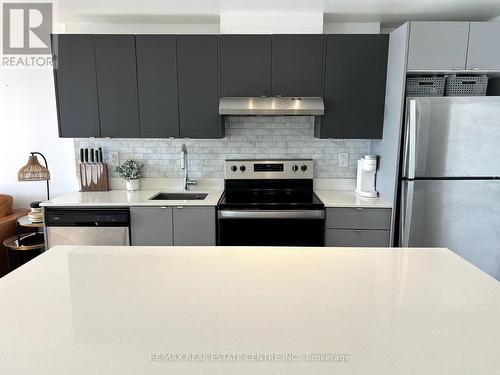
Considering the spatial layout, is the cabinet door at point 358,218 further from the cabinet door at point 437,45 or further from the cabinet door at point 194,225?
the cabinet door at point 437,45

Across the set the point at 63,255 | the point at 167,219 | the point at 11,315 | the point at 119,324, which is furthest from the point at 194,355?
the point at 167,219

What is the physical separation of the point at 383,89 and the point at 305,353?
2.58 metres

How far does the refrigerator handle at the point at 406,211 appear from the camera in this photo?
8.44ft

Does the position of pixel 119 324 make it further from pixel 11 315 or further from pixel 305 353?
pixel 305 353

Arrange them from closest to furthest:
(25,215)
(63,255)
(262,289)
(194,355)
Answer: (194,355), (262,289), (63,255), (25,215)

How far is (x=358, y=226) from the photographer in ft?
8.99

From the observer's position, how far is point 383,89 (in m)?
2.82

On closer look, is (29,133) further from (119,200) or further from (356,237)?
A: (356,237)

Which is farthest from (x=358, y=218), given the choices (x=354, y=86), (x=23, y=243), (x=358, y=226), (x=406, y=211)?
(x=23, y=243)

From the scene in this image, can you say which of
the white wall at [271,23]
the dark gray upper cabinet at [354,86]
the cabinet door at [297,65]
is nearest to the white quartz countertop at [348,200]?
the dark gray upper cabinet at [354,86]

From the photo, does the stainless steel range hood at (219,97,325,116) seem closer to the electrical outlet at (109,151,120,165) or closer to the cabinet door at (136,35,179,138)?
the cabinet door at (136,35,179,138)

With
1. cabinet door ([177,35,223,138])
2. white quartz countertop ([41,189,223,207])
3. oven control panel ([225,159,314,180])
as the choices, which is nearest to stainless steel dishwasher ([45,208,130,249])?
white quartz countertop ([41,189,223,207])

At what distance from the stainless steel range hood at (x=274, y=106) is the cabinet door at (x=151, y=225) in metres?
1.00

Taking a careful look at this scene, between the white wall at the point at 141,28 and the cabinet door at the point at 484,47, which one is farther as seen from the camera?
the white wall at the point at 141,28
